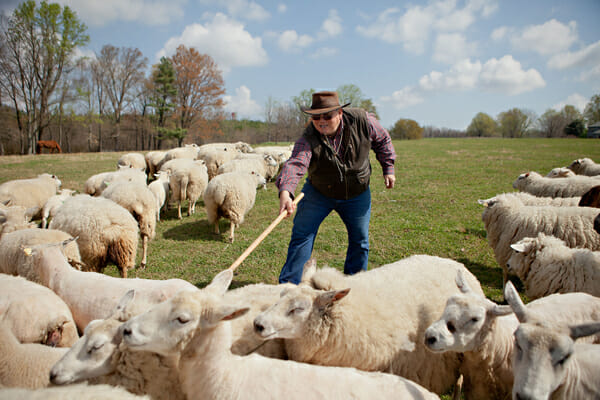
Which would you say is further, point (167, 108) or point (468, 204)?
point (167, 108)

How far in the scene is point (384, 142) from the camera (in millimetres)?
3891

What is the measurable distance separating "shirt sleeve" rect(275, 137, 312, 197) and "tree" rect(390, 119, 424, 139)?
73455 mm

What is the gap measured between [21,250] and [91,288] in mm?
1627

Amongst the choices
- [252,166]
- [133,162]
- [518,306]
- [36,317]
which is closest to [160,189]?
[252,166]

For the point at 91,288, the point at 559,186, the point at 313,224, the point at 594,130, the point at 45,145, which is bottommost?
the point at 91,288

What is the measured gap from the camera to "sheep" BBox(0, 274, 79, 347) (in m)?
2.73

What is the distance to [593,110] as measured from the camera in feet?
195

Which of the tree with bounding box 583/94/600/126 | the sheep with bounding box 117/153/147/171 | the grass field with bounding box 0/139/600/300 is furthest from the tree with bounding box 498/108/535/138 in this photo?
the sheep with bounding box 117/153/147/171

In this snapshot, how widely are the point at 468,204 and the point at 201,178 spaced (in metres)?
8.87

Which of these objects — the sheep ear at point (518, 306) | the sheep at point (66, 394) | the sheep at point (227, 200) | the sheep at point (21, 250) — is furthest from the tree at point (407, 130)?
the sheep at point (66, 394)

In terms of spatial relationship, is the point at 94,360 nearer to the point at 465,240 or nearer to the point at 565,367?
the point at 565,367

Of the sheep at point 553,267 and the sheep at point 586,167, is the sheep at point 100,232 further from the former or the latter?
the sheep at point 586,167

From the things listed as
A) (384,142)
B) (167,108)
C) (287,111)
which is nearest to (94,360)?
(384,142)

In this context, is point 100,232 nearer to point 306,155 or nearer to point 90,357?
point 90,357
